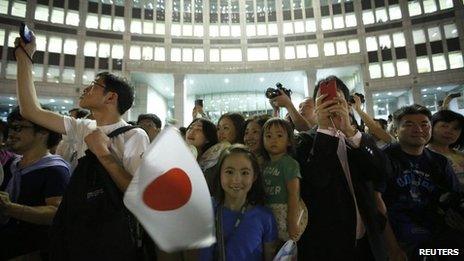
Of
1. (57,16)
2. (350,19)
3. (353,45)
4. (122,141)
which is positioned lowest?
(122,141)

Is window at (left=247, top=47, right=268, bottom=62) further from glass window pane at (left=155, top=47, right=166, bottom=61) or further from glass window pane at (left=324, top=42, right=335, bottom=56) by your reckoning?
glass window pane at (left=155, top=47, right=166, bottom=61)

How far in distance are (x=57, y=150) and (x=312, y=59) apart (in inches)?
972

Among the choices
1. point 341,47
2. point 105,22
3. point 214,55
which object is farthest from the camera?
point 214,55

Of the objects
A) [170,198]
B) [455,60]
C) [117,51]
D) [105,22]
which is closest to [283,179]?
[170,198]

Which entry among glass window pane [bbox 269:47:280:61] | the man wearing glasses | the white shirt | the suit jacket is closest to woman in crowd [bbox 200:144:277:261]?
the suit jacket

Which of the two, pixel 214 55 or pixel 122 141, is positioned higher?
pixel 214 55

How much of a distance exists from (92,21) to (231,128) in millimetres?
28307

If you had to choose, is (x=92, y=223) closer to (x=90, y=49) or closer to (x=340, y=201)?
(x=340, y=201)

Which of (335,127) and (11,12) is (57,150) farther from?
(11,12)

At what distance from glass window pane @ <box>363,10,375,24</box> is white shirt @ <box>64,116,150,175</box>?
30.0 metres

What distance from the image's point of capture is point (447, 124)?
320cm

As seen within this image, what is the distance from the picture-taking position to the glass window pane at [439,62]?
77.5ft

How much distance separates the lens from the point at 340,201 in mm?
1917

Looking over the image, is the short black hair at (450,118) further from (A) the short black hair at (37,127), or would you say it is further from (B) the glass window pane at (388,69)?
(B) the glass window pane at (388,69)
